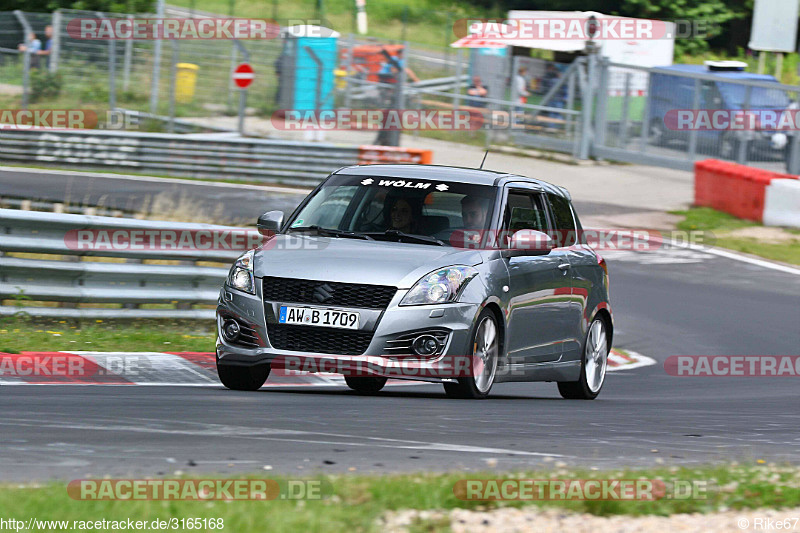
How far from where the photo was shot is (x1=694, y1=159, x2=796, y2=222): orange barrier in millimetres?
23688

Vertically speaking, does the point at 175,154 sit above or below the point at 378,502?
below

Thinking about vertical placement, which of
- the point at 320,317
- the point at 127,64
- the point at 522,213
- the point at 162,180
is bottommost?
the point at 162,180

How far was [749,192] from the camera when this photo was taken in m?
23.9

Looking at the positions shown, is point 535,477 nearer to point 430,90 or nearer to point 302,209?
point 302,209

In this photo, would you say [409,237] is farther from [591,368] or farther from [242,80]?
Answer: [242,80]

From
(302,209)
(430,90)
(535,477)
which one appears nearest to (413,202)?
(302,209)

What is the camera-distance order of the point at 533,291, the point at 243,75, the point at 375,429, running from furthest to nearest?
1. the point at 243,75
2. the point at 533,291
3. the point at 375,429

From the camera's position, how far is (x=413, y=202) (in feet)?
30.8

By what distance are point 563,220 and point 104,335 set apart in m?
3.85

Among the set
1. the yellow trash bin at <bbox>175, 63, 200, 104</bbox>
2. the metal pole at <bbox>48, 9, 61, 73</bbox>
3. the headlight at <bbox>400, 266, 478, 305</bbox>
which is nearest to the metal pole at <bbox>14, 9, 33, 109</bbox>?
the metal pole at <bbox>48, 9, 61, 73</bbox>

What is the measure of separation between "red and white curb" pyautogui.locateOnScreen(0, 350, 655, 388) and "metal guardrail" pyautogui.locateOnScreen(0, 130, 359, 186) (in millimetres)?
16166

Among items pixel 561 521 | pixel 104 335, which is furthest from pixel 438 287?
pixel 104 335

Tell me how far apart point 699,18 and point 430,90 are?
19420 mm

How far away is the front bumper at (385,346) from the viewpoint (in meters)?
8.35
